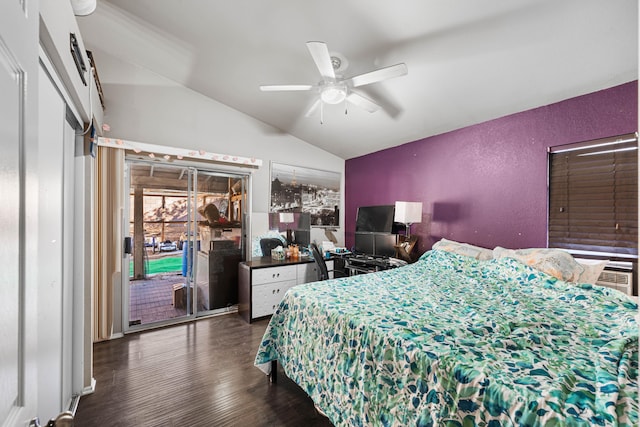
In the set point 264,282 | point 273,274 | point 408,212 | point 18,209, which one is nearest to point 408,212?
point 408,212

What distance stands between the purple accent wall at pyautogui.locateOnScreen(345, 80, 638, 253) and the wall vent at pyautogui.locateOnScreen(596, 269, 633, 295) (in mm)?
496

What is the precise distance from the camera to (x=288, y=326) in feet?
6.76

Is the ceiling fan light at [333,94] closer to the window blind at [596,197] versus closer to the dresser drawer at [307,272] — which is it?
the window blind at [596,197]

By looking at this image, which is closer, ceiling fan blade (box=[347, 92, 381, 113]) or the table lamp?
ceiling fan blade (box=[347, 92, 381, 113])

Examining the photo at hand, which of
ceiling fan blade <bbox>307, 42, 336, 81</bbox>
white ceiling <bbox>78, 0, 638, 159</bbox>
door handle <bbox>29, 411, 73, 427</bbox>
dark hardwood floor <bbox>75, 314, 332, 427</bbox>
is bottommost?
dark hardwood floor <bbox>75, 314, 332, 427</bbox>

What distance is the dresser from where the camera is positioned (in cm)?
338

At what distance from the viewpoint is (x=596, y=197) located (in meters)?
2.35

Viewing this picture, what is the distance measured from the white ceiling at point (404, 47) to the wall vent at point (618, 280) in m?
1.54

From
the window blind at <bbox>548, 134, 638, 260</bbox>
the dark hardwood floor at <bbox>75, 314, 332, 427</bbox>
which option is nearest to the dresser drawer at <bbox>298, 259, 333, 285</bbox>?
the dark hardwood floor at <bbox>75, 314, 332, 427</bbox>

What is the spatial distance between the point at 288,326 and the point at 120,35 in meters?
3.36

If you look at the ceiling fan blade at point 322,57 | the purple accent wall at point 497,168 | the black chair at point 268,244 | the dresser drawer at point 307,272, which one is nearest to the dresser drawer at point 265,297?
the dresser drawer at point 307,272

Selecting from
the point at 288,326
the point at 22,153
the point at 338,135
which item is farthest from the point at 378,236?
the point at 22,153

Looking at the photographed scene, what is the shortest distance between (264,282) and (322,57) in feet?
A: 8.60

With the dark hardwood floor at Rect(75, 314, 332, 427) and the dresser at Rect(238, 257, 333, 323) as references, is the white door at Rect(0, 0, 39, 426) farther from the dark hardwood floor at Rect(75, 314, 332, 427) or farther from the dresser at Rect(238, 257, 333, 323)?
the dresser at Rect(238, 257, 333, 323)
